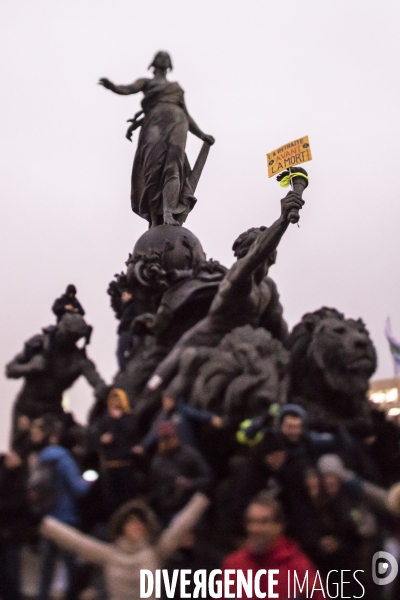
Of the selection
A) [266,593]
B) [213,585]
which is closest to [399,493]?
[266,593]

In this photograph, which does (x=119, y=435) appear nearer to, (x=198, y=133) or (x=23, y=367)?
(x=23, y=367)

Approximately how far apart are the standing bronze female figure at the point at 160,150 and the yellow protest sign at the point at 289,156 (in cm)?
395

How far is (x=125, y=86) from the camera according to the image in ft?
46.9

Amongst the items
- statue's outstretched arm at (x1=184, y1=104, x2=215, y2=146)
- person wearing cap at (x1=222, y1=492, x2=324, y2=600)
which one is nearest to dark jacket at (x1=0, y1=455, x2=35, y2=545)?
person wearing cap at (x1=222, y1=492, x2=324, y2=600)

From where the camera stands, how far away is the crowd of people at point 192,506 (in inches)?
208

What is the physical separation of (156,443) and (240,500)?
4.62 feet

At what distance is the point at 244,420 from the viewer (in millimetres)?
8734

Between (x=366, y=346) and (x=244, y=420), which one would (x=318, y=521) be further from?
(x=366, y=346)

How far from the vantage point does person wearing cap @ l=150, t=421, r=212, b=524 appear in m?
6.82

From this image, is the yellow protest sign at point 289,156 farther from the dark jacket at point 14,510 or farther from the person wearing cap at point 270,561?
the person wearing cap at point 270,561

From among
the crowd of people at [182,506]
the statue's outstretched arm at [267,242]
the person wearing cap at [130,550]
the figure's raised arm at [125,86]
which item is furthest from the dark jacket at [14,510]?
the figure's raised arm at [125,86]

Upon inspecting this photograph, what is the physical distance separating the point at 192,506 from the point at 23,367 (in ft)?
18.7

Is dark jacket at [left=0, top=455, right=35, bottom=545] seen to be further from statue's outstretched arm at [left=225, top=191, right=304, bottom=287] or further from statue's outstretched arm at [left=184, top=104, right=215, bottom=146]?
statue's outstretched arm at [left=184, top=104, right=215, bottom=146]

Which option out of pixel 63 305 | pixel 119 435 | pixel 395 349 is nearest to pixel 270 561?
pixel 119 435
